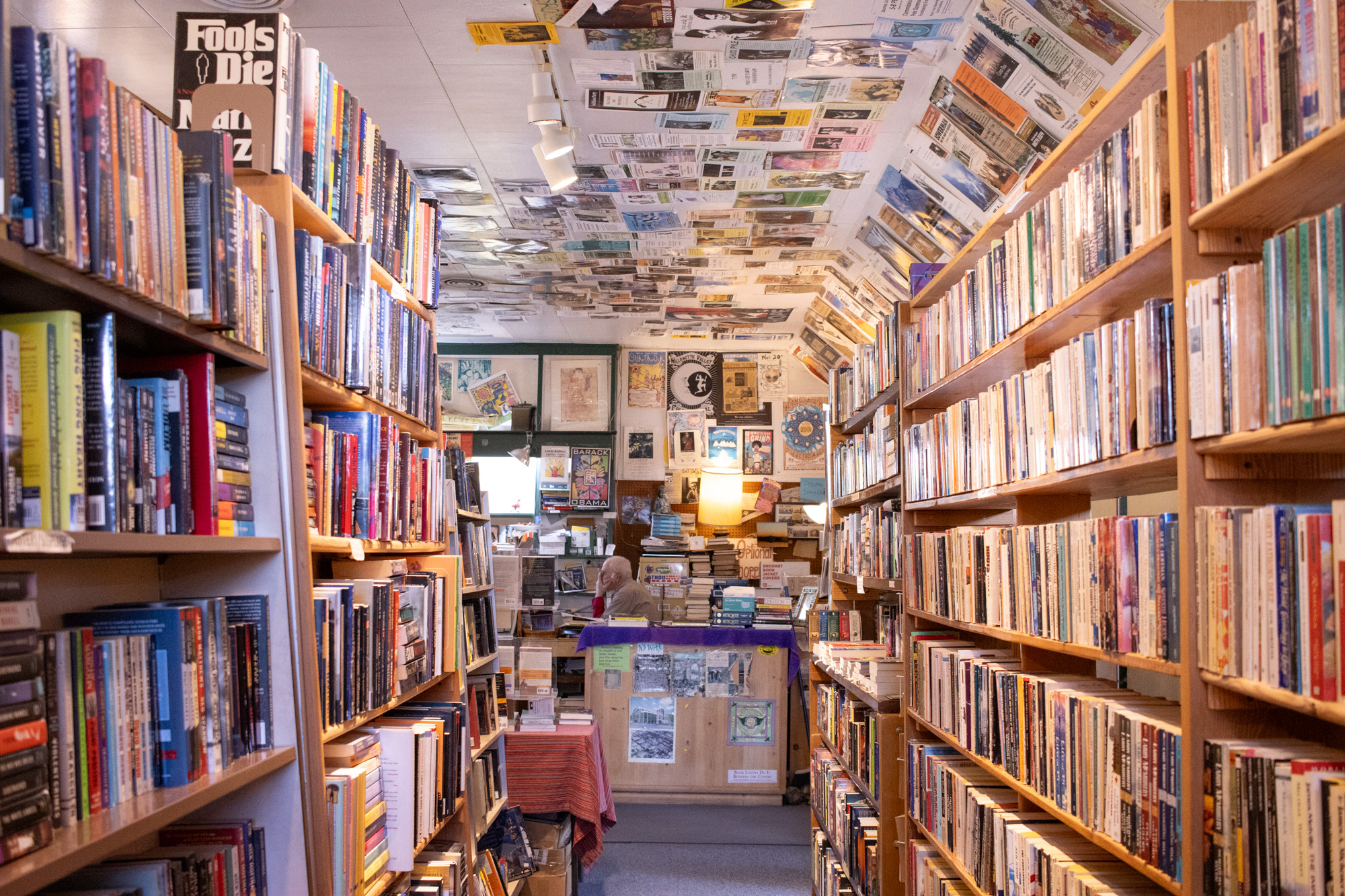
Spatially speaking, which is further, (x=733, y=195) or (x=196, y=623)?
(x=733, y=195)

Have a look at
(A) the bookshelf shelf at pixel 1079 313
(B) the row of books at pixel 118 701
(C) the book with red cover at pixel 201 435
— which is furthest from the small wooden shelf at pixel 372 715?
(A) the bookshelf shelf at pixel 1079 313

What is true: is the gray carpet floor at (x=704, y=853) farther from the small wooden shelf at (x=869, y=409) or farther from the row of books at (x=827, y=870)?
the small wooden shelf at (x=869, y=409)

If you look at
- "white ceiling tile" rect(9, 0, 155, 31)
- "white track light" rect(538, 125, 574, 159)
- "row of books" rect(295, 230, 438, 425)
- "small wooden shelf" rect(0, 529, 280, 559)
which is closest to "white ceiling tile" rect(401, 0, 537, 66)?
"white track light" rect(538, 125, 574, 159)

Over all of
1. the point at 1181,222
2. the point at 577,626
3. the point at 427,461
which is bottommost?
the point at 577,626

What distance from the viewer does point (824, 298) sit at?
685 cm

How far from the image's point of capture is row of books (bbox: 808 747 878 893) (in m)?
3.38

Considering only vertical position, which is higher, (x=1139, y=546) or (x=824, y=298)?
(x=824, y=298)

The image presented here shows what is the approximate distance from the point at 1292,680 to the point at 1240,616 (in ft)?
0.40

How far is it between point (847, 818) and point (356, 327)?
9.07 feet

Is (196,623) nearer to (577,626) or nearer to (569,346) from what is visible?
(577,626)

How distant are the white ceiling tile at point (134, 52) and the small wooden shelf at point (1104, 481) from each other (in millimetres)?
3317

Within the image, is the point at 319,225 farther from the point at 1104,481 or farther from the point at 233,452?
the point at 1104,481

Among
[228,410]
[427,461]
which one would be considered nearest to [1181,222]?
[228,410]

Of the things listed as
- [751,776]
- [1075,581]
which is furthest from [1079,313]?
[751,776]
